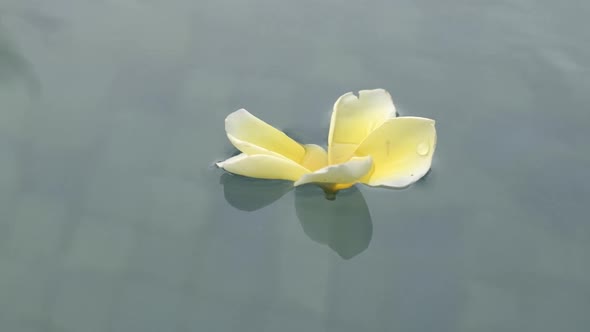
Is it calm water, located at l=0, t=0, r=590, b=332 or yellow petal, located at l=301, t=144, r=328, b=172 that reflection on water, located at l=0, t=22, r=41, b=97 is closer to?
calm water, located at l=0, t=0, r=590, b=332

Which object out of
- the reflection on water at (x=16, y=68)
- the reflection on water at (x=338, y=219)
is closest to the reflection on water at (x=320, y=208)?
the reflection on water at (x=338, y=219)

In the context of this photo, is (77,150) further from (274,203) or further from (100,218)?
(274,203)

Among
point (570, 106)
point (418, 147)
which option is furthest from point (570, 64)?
point (418, 147)

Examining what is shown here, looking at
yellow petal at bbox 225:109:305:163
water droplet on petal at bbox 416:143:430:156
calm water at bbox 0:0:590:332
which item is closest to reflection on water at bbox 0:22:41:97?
calm water at bbox 0:0:590:332

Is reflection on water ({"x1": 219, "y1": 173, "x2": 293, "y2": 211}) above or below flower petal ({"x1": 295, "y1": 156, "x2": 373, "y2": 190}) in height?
below

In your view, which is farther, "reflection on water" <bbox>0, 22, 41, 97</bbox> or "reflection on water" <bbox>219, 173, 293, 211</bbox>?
"reflection on water" <bbox>0, 22, 41, 97</bbox>

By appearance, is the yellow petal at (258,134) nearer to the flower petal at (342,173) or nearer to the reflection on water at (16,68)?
the flower petal at (342,173)

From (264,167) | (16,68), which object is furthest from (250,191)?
(16,68)
